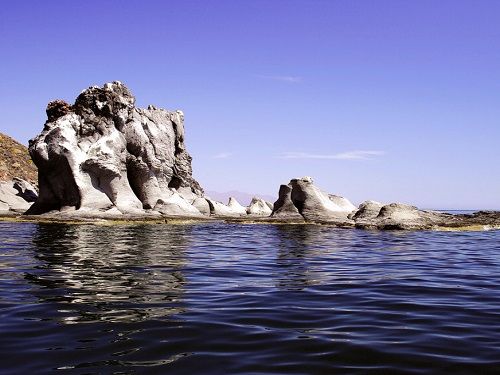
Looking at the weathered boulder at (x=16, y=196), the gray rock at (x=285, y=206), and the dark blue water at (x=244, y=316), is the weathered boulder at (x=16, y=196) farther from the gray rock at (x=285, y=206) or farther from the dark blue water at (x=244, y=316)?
the dark blue water at (x=244, y=316)

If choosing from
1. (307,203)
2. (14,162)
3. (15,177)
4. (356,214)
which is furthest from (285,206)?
(14,162)

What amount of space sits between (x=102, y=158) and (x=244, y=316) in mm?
42936

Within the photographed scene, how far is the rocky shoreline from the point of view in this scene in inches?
1700

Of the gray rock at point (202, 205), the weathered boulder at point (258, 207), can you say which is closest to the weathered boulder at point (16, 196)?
the gray rock at point (202, 205)

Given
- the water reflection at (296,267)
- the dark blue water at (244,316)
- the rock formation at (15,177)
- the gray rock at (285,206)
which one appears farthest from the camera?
the rock formation at (15,177)

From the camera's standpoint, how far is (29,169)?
350 feet

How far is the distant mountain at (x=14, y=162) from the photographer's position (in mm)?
99100

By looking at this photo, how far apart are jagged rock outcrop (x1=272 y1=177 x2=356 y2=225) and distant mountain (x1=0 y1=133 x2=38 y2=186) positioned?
213 ft

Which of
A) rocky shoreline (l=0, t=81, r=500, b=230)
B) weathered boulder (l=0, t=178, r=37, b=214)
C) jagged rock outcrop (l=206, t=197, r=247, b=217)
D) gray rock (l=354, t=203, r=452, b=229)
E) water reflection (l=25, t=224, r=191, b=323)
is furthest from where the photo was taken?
jagged rock outcrop (l=206, t=197, r=247, b=217)

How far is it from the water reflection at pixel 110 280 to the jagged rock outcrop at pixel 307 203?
30.4 m

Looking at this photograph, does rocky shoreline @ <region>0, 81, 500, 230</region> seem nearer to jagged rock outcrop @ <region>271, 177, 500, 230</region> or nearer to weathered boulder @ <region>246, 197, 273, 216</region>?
jagged rock outcrop @ <region>271, 177, 500, 230</region>

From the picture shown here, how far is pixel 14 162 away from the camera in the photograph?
347ft

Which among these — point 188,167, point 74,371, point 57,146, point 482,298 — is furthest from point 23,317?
point 188,167

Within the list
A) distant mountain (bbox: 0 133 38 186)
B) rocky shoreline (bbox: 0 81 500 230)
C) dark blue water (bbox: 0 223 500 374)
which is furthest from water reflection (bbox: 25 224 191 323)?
distant mountain (bbox: 0 133 38 186)
